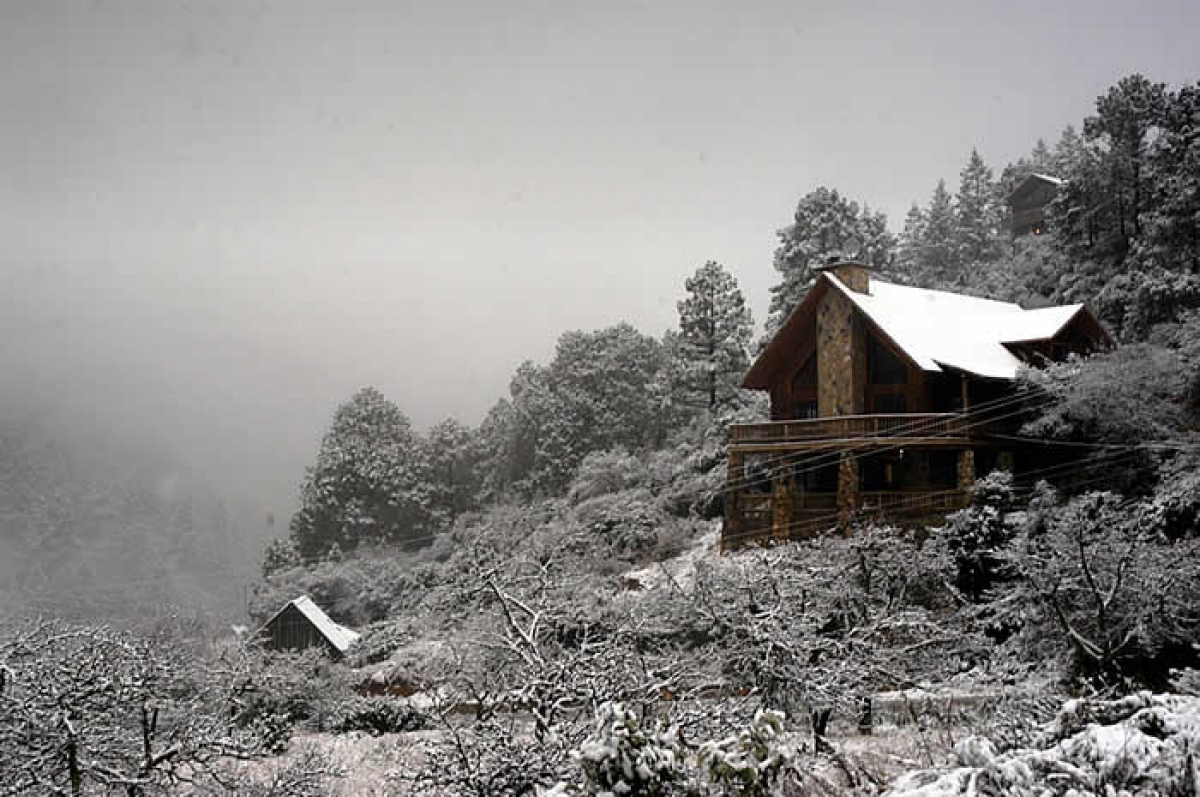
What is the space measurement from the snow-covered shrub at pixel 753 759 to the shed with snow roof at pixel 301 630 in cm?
3135

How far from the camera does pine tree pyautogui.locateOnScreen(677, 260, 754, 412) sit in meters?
43.3

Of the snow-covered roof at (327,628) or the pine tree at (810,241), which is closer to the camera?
the snow-covered roof at (327,628)

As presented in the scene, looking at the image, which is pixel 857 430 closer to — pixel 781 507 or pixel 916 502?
pixel 916 502

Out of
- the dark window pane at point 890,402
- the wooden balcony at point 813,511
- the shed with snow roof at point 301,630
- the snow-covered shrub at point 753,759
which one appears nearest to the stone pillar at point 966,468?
the wooden balcony at point 813,511

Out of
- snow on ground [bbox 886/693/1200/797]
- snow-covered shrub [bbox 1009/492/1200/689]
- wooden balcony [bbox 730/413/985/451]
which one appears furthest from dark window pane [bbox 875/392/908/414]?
snow on ground [bbox 886/693/1200/797]

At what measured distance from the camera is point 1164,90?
33.8 m

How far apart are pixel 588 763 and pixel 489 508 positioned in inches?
1814

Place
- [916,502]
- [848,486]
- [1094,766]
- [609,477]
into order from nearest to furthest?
1. [1094,766]
2. [916,502]
3. [848,486]
4. [609,477]

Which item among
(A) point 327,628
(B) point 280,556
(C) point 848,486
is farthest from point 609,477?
(B) point 280,556

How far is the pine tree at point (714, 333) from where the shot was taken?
43281 mm

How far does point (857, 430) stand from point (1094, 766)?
23453mm

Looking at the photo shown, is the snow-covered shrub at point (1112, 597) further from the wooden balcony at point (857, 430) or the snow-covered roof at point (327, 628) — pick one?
the snow-covered roof at point (327, 628)

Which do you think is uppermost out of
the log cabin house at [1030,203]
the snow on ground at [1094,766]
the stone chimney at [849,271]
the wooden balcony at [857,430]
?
the log cabin house at [1030,203]

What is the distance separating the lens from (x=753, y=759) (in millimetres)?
5348
